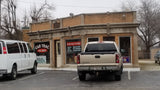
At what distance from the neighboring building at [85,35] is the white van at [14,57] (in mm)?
4506

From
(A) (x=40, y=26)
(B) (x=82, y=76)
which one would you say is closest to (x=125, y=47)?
(B) (x=82, y=76)

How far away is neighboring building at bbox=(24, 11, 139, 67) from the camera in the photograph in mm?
18094

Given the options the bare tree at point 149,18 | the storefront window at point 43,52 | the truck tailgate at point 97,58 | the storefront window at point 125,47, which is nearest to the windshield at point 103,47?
the truck tailgate at point 97,58

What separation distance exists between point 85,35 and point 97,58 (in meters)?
7.73

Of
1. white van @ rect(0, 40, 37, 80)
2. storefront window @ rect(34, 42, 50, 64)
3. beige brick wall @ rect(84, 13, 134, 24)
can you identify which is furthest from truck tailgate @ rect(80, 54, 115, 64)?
storefront window @ rect(34, 42, 50, 64)

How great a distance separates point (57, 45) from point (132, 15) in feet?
24.0

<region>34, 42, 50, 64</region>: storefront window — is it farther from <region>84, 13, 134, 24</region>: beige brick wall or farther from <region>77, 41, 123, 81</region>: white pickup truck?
<region>77, 41, 123, 81</region>: white pickup truck

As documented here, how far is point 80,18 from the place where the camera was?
18859 millimetres

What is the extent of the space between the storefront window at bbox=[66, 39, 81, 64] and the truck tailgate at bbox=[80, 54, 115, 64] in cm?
801

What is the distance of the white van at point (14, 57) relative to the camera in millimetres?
12133

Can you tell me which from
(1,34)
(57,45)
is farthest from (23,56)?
(1,34)

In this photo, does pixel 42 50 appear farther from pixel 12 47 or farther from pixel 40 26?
pixel 12 47

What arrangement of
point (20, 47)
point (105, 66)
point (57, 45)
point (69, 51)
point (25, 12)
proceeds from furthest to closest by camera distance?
point (25, 12), point (57, 45), point (69, 51), point (20, 47), point (105, 66)

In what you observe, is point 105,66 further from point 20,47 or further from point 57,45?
point 57,45
